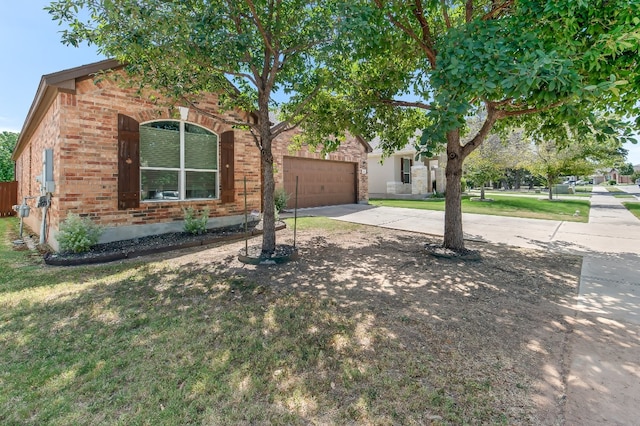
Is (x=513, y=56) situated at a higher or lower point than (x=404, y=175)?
lower

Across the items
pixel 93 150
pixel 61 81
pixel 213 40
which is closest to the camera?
pixel 213 40

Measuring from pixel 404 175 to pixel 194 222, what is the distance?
61.0ft

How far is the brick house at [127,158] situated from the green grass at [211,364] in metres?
2.84

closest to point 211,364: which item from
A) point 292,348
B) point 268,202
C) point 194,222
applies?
point 292,348

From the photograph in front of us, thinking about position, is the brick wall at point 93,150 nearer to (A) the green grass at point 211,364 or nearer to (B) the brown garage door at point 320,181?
(A) the green grass at point 211,364

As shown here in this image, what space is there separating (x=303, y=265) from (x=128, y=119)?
4.98 metres

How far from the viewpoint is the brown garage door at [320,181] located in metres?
13.7

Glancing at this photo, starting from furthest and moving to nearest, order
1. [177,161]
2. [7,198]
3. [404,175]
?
[404,175] < [7,198] < [177,161]

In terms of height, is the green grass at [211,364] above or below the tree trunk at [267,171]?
below

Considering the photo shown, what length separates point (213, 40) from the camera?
4.39 m

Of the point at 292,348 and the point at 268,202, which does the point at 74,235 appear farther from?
the point at 292,348

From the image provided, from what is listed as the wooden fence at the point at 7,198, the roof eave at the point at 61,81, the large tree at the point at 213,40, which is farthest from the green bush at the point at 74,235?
the wooden fence at the point at 7,198

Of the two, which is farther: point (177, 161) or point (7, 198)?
point (7, 198)

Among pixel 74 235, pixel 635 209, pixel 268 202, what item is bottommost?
pixel 74 235
